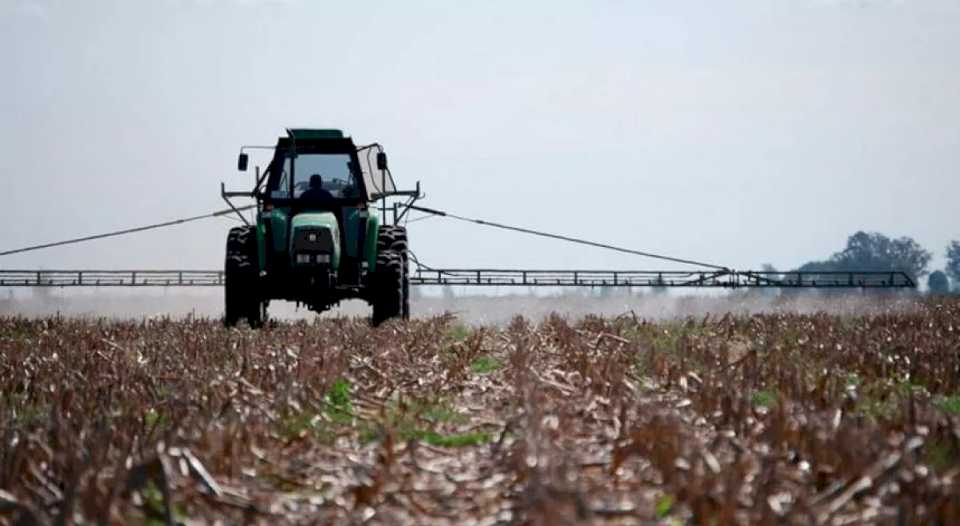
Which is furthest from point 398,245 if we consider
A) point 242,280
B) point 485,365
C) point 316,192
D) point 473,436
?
point 473,436

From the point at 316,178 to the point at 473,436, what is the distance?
11.1 meters

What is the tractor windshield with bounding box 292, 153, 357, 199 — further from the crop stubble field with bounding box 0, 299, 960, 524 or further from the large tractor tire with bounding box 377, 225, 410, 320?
the crop stubble field with bounding box 0, 299, 960, 524

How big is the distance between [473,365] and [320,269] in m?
6.22

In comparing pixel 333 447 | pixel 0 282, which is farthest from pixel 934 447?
pixel 0 282

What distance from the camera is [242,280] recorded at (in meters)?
16.1

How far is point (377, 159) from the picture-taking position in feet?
51.7

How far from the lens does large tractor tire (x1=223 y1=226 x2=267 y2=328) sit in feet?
52.7

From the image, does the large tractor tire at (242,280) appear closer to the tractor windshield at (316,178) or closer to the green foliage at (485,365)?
the tractor windshield at (316,178)

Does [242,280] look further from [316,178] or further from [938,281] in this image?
[938,281]

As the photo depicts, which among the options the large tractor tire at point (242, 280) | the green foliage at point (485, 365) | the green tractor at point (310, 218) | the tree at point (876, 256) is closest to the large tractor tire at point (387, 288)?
the green tractor at point (310, 218)

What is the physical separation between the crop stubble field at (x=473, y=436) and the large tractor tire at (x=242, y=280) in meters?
5.83

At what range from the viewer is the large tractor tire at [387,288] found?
53.2 feet

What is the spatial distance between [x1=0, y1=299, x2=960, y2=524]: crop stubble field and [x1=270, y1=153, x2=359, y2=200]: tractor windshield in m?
6.24

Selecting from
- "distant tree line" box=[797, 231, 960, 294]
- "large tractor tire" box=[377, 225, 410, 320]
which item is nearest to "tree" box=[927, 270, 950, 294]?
"distant tree line" box=[797, 231, 960, 294]
